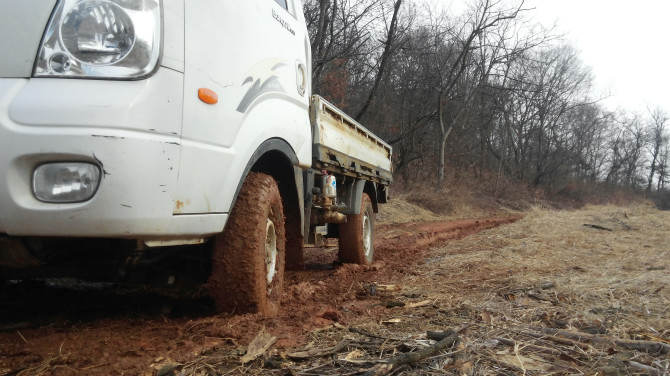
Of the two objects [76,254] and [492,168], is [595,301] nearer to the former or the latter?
[76,254]

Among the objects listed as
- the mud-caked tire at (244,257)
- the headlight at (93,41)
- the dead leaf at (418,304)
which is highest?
the headlight at (93,41)

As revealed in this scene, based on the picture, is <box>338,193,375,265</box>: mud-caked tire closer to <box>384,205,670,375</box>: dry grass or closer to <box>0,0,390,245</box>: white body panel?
<box>384,205,670,375</box>: dry grass

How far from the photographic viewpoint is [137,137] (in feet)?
6.86

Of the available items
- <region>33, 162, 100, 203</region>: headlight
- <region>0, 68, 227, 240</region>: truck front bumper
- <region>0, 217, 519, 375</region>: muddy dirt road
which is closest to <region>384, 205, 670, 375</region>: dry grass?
<region>0, 217, 519, 375</region>: muddy dirt road

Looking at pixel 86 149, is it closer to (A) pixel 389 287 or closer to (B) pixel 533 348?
(B) pixel 533 348

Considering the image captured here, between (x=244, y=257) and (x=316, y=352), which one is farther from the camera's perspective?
→ (x=244, y=257)

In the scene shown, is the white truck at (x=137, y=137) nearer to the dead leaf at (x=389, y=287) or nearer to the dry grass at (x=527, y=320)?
the dry grass at (x=527, y=320)

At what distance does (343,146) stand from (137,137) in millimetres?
3637

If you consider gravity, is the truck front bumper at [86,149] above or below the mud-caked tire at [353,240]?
above

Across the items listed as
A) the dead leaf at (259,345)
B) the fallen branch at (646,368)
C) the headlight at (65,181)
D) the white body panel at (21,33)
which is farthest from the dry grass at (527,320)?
the white body panel at (21,33)

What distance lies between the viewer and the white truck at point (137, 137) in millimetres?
2010

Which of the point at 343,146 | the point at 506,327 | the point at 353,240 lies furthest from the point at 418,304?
the point at 353,240

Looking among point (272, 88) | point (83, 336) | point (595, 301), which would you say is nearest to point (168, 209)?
point (83, 336)

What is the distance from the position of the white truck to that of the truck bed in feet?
4.23
